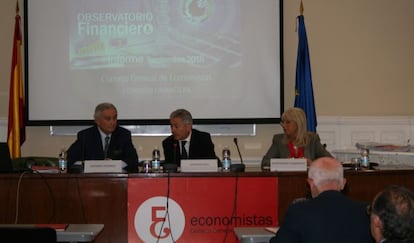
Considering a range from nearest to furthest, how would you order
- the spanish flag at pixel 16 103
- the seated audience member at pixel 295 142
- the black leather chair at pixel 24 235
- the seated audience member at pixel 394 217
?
the seated audience member at pixel 394 217
the black leather chair at pixel 24 235
the seated audience member at pixel 295 142
the spanish flag at pixel 16 103

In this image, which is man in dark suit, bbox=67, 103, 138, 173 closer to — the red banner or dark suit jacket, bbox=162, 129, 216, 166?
dark suit jacket, bbox=162, 129, 216, 166

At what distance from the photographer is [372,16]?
662 centimetres

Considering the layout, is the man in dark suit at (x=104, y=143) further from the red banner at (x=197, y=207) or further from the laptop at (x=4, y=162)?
the red banner at (x=197, y=207)

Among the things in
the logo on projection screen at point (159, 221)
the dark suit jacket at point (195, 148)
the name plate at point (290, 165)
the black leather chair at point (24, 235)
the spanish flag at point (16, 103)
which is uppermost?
the spanish flag at point (16, 103)

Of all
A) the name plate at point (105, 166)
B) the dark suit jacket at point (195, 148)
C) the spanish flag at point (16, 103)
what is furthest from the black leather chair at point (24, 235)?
the spanish flag at point (16, 103)

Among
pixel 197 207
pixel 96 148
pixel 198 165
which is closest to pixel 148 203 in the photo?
pixel 197 207

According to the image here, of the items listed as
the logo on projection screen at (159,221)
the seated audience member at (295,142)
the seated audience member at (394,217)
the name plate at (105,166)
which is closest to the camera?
the seated audience member at (394,217)

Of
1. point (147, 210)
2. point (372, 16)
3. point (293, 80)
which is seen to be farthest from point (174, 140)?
point (372, 16)

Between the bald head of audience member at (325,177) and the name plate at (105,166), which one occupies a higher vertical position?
the bald head of audience member at (325,177)

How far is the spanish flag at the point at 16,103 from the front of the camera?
6078 millimetres

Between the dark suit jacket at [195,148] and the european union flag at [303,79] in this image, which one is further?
the european union flag at [303,79]

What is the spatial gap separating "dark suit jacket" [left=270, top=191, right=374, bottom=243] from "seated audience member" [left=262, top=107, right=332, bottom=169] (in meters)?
2.52

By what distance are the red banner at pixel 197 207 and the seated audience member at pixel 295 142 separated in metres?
0.87

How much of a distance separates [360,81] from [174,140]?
103 inches
